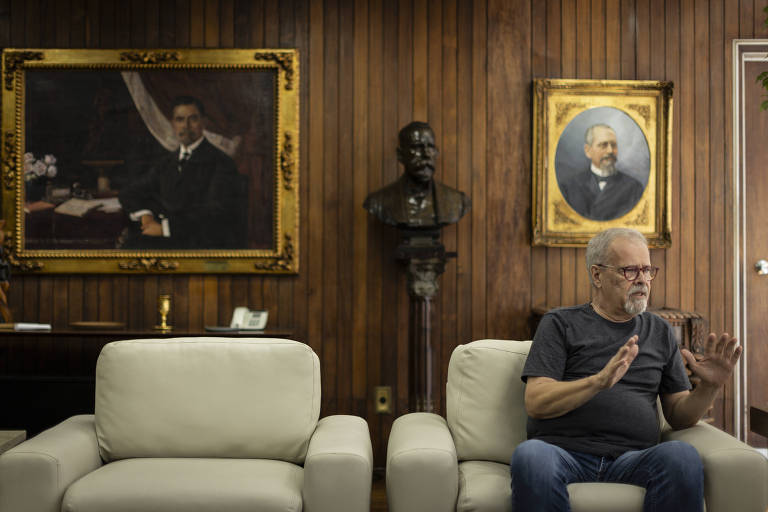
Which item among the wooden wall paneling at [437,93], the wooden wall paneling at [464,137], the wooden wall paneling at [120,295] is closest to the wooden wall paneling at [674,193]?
the wooden wall paneling at [464,137]

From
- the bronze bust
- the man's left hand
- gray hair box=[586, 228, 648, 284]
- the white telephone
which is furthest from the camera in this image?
the white telephone

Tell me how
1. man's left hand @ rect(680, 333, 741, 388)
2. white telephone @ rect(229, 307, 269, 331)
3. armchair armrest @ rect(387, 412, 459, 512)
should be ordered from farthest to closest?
1. white telephone @ rect(229, 307, 269, 331)
2. man's left hand @ rect(680, 333, 741, 388)
3. armchair armrest @ rect(387, 412, 459, 512)

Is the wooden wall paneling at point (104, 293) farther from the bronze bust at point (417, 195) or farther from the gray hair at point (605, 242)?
the gray hair at point (605, 242)

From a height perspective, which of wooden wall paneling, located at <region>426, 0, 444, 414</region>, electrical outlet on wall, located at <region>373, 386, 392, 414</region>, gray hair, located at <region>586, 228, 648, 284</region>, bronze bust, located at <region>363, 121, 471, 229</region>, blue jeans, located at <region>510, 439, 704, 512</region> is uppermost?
wooden wall paneling, located at <region>426, 0, 444, 414</region>

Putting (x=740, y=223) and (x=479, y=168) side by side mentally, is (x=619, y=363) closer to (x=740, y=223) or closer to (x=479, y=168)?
(x=479, y=168)

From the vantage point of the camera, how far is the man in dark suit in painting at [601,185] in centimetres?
410

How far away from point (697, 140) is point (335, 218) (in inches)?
85.2

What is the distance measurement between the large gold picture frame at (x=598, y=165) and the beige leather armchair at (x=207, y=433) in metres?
2.11

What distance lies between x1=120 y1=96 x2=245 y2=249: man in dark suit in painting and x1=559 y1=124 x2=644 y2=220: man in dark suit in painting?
1.94 m

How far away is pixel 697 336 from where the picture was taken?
12.1 feet

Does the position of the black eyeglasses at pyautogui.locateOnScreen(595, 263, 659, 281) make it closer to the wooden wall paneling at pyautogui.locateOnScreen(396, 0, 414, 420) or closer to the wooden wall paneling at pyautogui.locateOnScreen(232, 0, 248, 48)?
the wooden wall paneling at pyautogui.locateOnScreen(396, 0, 414, 420)

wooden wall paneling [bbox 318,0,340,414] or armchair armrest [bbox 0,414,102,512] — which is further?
wooden wall paneling [bbox 318,0,340,414]

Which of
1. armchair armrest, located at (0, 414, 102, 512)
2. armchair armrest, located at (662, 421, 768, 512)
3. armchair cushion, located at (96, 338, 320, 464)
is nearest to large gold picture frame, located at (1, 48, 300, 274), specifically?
armchair cushion, located at (96, 338, 320, 464)

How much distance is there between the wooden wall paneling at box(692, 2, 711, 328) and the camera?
412cm
